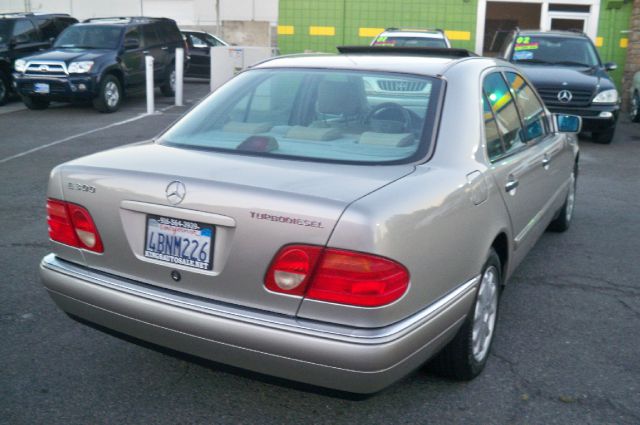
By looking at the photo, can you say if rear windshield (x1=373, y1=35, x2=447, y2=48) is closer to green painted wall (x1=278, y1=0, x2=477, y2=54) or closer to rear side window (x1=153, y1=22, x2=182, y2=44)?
rear side window (x1=153, y1=22, x2=182, y2=44)

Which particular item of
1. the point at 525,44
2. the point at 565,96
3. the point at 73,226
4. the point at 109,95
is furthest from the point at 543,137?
the point at 109,95

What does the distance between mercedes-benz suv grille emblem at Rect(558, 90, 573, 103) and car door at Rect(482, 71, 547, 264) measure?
280 inches

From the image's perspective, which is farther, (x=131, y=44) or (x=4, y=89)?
(x=4, y=89)

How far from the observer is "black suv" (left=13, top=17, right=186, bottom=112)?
13414 millimetres

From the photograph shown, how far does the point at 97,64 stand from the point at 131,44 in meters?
1.41

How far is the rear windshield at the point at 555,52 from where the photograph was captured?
487 inches

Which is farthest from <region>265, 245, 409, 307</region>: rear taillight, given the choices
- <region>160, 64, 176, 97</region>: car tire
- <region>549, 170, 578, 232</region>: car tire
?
<region>160, 64, 176, 97</region>: car tire

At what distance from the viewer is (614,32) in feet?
63.3

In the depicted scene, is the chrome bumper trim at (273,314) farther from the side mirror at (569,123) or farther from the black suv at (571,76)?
the black suv at (571,76)

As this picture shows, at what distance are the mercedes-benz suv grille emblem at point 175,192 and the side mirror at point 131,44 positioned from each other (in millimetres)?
12607

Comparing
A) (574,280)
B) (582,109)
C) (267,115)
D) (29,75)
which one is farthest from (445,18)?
(267,115)

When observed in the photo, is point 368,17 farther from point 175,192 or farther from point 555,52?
point 175,192

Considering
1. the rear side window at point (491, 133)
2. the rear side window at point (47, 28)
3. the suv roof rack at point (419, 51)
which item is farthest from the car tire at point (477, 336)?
the rear side window at point (47, 28)

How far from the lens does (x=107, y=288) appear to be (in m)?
3.02
